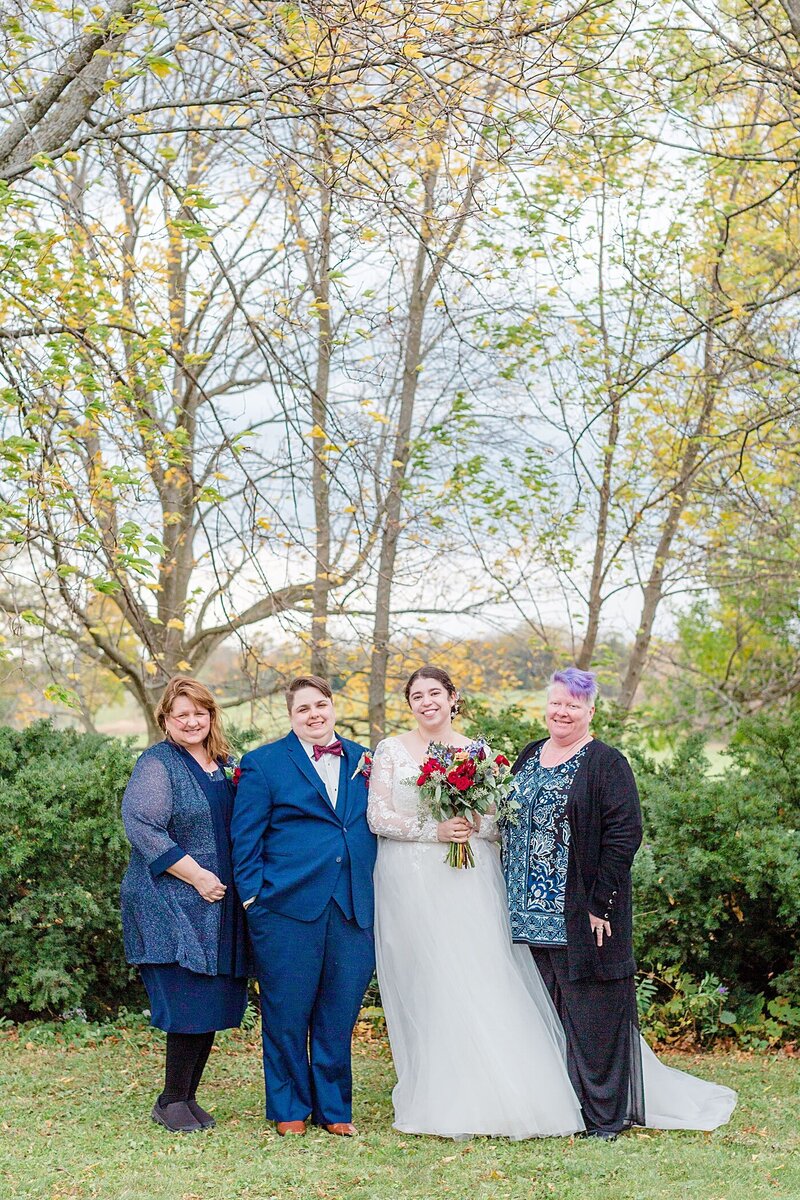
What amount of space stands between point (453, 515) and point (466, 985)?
676cm

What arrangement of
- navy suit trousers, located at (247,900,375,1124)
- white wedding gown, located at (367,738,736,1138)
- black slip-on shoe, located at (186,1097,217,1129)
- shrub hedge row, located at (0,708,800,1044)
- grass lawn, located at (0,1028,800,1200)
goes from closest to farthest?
grass lawn, located at (0,1028,800,1200) → white wedding gown, located at (367,738,736,1138) → navy suit trousers, located at (247,900,375,1124) → black slip-on shoe, located at (186,1097,217,1129) → shrub hedge row, located at (0,708,800,1044)

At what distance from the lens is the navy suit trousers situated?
4.99 metres

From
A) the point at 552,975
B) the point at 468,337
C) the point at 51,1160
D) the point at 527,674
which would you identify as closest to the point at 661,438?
the point at 468,337

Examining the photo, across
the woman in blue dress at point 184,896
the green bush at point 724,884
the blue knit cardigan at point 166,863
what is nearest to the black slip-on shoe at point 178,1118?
the woman in blue dress at point 184,896

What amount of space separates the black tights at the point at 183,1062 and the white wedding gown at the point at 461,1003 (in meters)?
0.78

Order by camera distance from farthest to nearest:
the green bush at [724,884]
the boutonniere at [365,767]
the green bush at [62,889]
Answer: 1. the green bush at [62,889]
2. the green bush at [724,884]
3. the boutonniere at [365,767]

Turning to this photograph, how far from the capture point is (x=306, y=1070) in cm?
505

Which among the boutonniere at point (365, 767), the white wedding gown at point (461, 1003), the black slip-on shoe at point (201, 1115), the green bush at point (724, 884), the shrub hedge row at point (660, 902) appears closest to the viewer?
the white wedding gown at point (461, 1003)

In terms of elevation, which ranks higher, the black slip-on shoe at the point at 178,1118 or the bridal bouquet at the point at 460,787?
the bridal bouquet at the point at 460,787

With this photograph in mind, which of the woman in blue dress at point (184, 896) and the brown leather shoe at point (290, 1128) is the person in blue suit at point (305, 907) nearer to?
the brown leather shoe at point (290, 1128)

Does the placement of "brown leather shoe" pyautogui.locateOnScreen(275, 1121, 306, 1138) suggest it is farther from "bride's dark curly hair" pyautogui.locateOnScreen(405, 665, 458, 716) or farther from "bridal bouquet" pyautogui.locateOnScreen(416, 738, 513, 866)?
"bride's dark curly hair" pyautogui.locateOnScreen(405, 665, 458, 716)

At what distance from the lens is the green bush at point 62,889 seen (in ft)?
21.8

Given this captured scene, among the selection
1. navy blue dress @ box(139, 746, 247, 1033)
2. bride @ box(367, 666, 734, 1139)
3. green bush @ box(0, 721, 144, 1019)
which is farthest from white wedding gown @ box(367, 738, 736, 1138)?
green bush @ box(0, 721, 144, 1019)

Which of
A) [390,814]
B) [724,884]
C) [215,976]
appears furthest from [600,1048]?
[724,884]
